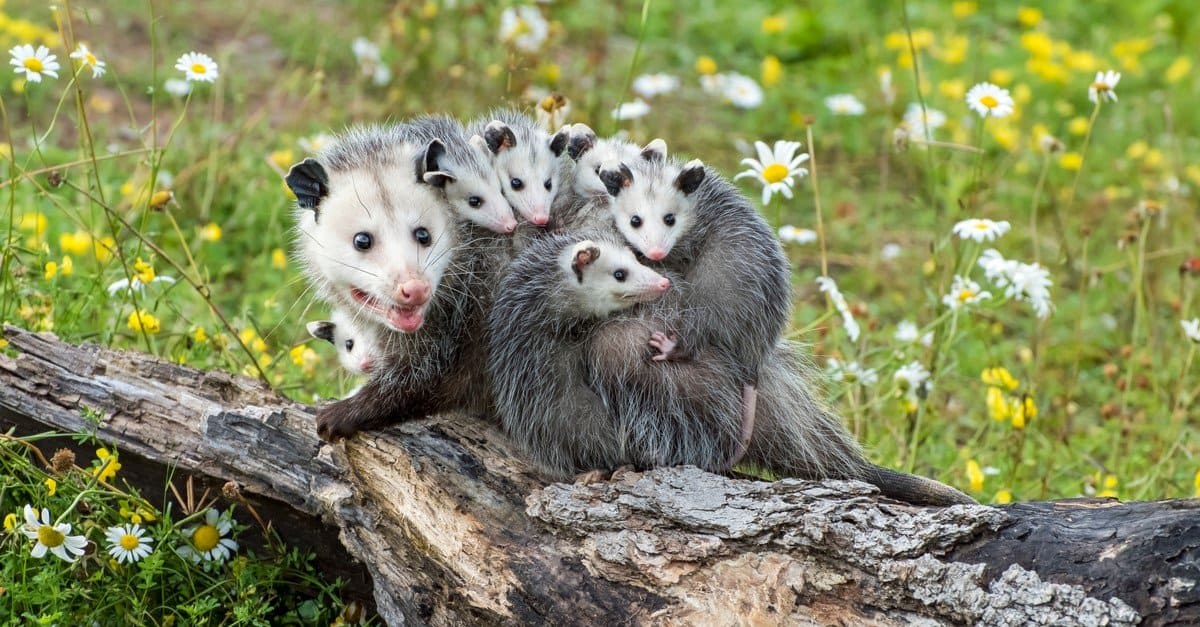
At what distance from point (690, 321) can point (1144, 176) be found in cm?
365

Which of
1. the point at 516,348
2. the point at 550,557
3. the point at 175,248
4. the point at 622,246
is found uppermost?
the point at 622,246

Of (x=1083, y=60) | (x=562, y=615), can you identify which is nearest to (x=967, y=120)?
(x=1083, y=60)

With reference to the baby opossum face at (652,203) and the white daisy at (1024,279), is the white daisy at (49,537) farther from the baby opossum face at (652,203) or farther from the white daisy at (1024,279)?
the white daisy at (1024,279)

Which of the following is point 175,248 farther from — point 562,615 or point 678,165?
point 562,615

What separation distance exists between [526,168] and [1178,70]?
14.7ft

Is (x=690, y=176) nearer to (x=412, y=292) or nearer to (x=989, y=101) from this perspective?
(x=412, y=292)

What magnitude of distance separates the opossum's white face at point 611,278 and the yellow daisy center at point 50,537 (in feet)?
3.14

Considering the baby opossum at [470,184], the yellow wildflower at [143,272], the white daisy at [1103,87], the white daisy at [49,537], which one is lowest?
the white daisy at [49,537]

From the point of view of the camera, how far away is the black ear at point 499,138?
236 cm

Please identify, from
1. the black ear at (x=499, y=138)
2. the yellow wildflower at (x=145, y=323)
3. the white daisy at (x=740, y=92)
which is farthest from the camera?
the white daisy at (x=740, y=92)

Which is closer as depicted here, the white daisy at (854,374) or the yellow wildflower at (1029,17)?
the white daisy at (854,374)

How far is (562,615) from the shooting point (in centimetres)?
192

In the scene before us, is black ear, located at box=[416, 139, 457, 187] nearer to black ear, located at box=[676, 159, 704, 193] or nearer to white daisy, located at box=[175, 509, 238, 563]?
black ear, located at box=[676, 159, 704, 193]

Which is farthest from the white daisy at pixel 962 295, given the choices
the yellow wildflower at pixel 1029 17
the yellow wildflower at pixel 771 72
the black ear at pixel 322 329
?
the yellow wildflower at pixel 1029 17
